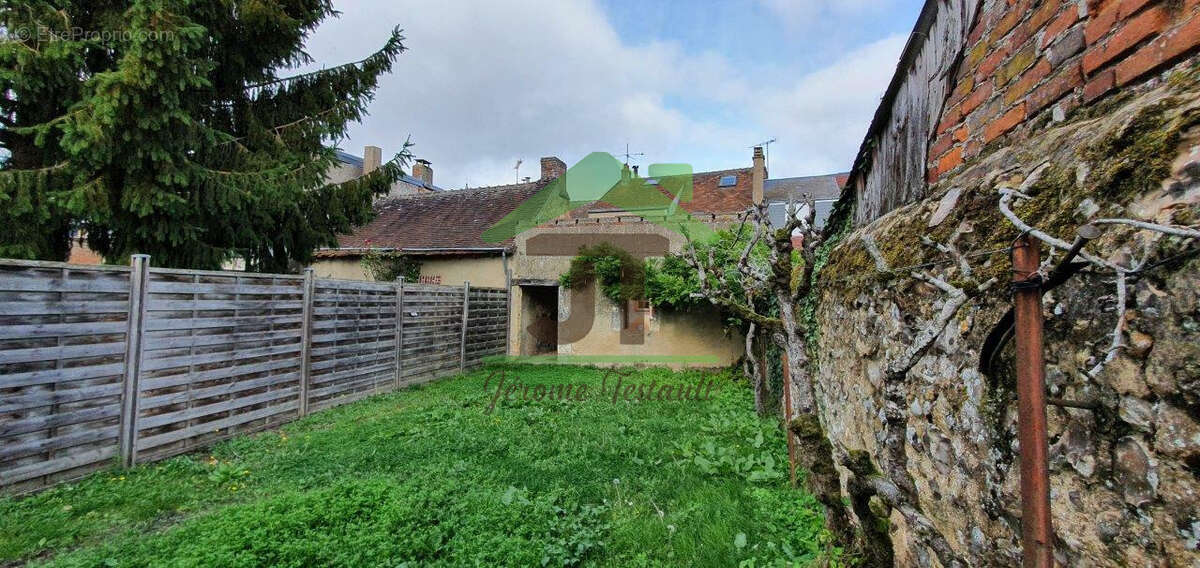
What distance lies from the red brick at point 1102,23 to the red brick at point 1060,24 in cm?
8

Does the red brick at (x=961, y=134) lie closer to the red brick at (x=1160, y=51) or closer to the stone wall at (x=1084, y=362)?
the stone wall at (x=1084, y=362)

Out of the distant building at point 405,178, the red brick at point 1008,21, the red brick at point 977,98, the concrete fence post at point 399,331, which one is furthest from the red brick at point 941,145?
the distant building at point 405,178

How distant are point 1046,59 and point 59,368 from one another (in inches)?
237

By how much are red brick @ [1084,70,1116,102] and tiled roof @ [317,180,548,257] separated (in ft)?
35.3

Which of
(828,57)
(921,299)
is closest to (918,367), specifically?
(921,299)

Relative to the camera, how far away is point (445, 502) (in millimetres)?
3578

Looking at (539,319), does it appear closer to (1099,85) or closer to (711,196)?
(711,196)

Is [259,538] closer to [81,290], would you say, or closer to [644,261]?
[81,290]

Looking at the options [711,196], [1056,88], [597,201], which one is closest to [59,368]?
[1056,88]

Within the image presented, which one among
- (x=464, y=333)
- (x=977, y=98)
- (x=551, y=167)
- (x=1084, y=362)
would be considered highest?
(x=551, y=167)

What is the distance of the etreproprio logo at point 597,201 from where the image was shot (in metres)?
10.7

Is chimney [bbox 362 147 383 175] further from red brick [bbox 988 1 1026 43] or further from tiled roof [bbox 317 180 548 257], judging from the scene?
red brick [bbox 988 1 1026 43]

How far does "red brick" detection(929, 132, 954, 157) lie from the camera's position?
2.01 metres

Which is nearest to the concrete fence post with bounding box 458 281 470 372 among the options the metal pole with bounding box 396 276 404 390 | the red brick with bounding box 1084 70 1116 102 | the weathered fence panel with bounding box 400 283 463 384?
the weathered fence panel with bounding box 400 283 463 384
